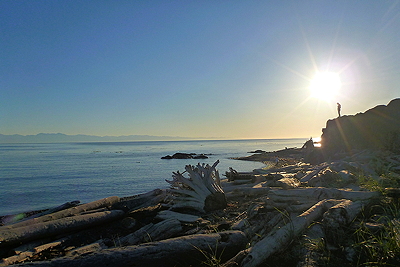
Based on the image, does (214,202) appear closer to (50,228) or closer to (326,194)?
(326,194)

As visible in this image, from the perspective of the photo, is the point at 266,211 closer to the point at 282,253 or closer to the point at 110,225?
the point at 282,253

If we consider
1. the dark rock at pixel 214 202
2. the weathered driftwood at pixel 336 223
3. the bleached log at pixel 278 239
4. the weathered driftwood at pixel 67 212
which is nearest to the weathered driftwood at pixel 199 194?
the dark rock at pixel 214 202

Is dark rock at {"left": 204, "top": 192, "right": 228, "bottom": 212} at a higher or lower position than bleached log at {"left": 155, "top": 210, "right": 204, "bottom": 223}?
higher

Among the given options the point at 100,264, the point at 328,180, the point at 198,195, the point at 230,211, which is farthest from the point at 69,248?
the point at 328,180

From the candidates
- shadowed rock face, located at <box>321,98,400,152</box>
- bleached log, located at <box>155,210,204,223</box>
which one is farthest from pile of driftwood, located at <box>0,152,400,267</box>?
shadowed rock face, located at <box>321,98,400,152</box>

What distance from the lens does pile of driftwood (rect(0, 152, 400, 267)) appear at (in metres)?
3.78

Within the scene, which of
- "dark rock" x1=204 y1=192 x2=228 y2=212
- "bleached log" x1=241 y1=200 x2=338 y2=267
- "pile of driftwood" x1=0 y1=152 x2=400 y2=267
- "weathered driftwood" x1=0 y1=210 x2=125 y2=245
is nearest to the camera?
"bleached log" x1=241 y1=200 x2=338 y2=267

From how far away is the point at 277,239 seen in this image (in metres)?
4.00

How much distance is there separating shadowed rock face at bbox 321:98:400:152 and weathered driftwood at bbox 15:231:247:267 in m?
14.6

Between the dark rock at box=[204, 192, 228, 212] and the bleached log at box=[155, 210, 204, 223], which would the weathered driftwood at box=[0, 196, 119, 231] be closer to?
the bleached log at box=[155, 210, 204, 223]

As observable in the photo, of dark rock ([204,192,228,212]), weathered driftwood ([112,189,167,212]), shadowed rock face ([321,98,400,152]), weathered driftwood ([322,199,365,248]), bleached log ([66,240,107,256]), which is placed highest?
shadowed rock face ([321,98,400,152])

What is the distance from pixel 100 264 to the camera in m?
3.42

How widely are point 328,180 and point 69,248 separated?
8148 millimetres

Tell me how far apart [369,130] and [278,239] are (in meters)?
17.8
